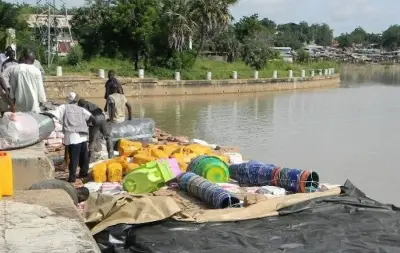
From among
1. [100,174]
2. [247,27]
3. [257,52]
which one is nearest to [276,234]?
[100,174]

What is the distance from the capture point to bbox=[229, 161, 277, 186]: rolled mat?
761 centimetres

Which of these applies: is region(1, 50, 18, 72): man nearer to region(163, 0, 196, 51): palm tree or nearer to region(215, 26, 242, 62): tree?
region(163, 0, 196, 51): palm tree

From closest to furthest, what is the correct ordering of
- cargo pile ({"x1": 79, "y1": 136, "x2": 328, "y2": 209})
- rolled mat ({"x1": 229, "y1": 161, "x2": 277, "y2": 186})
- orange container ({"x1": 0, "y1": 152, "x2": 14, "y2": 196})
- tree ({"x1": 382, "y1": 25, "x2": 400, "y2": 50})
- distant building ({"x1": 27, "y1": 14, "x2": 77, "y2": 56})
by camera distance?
orange container ({"x1": 0, "y1": 152, "x2": 14, "y2": 196})
cargo pile ({"x1": 79, "y1": 136, "x2": 328, "y2": 209})
rolled mat ({"x1": 229, "y1": 161, "x2": 277, "y2": 186})
distant building ({"x1": 27, "y1": 14, "x2": 77, "y2": 56})
tree ({"x1": 382, "y1": 25, "x2": 400, "y2": 50})

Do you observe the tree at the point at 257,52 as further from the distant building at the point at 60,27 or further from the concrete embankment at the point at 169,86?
the distant building at the point at 60,27

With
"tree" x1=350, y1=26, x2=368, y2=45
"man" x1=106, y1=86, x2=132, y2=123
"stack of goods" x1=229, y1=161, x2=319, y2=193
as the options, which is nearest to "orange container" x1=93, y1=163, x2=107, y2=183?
"stack of goods" x1=229, y1=161, x2=319, y2=193

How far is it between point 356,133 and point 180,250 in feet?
40.5

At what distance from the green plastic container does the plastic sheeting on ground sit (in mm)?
1698

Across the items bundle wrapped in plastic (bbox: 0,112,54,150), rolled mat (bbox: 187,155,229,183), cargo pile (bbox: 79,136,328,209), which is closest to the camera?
bundle wrapped in plastic (bbox: 0,112,54,150)

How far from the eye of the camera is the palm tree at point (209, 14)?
95.7 feet

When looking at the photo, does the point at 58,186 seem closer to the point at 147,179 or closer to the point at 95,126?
the point at 147,179

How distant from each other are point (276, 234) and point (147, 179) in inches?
88.9

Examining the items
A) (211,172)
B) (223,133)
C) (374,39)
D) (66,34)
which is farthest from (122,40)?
(374,39)

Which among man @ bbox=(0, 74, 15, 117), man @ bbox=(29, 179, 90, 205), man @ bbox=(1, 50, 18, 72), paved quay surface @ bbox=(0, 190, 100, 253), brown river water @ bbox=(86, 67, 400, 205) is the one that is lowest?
brown river water @ bbox=(86, 67, 400, 205)

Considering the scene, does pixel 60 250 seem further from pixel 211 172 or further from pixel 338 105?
pixel 338 105
